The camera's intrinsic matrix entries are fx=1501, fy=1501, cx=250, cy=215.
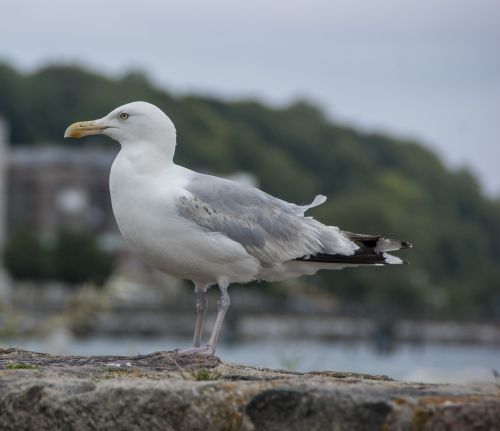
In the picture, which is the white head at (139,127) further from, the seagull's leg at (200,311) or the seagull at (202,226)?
the seagull's leg at (200,311)

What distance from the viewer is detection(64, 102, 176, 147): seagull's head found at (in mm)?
7223

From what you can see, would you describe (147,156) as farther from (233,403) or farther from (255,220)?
(233,403)

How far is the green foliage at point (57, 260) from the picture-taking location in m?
88.9

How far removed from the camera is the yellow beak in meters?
7.40

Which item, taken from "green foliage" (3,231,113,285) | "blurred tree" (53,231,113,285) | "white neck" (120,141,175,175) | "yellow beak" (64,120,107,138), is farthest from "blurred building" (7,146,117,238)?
"white neck" (120,141,175,175)

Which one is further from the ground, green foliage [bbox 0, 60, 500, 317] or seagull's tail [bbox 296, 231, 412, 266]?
green foliage [bbox 0, 60, 500, 317]

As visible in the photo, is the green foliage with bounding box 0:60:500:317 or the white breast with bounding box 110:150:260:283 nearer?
the white breast with bounding box 110:150:260:283

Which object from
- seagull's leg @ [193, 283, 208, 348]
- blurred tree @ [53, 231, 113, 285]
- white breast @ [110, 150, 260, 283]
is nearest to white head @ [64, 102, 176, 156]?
white breast @ [110, 150, 260, 283]

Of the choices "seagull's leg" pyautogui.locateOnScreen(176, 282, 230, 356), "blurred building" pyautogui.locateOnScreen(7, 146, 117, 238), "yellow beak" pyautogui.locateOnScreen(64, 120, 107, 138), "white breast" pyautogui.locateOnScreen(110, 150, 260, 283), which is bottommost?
"seagull's leg" pyautogui.locateOnScreen(176, 282, 230, 356)

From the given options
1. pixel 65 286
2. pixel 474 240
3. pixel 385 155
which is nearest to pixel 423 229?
pixel 474 240

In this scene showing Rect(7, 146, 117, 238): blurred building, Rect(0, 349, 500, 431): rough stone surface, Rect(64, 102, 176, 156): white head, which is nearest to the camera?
Rect(0, 349, 500, 431): rough stone surface

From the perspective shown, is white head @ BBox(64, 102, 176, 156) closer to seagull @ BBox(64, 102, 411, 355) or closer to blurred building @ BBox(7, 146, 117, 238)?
seagull @ BBox(64, 102, 411, 355)

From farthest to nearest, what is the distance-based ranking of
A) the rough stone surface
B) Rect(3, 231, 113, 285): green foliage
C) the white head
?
Rect(3, 231, 113, 285): green foliage
the white head
the rough stone surface

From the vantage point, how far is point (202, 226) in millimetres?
7008
